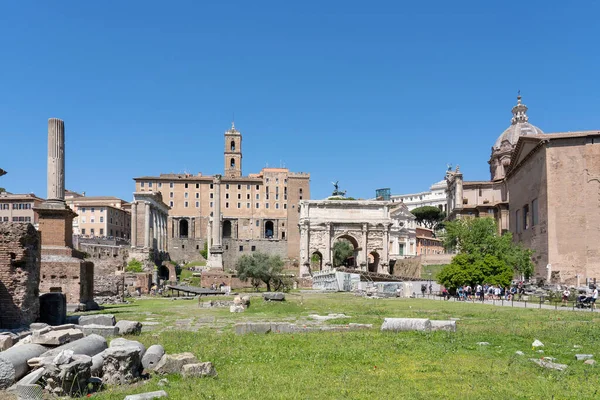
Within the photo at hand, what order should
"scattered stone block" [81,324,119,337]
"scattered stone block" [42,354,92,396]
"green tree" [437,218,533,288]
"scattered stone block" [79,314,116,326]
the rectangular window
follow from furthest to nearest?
the rectangular window < "green tree" [437,218,533,288] < "scattered stone block" [79,314,116,326] < "scattered stone block" [81,324,119,337] < "scattered stone block" [42,354,92,396]

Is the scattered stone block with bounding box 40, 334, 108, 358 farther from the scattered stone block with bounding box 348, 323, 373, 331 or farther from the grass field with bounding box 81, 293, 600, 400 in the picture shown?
the scattered stone block with bounding box 348, 323, 373, 331

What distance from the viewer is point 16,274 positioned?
12891mm

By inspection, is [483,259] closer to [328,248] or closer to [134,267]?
[328,248]

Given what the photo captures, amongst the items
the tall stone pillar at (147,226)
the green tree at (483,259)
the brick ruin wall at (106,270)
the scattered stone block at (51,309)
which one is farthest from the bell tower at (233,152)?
the scattered stone block at (51,309)

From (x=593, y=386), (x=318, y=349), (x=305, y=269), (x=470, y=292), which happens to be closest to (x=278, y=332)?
(x=318, y=349)

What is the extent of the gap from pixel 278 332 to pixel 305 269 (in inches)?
1669

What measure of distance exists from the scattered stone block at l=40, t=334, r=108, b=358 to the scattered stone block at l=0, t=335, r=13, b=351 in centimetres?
130

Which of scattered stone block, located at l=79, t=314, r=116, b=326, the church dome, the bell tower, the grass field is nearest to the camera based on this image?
the grass field

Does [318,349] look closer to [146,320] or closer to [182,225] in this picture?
[146,320]

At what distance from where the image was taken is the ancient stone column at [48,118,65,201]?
2078 cm

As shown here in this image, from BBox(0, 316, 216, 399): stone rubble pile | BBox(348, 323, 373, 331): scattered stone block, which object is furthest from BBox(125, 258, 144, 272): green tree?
BBox(0, 316, 216, 399): stone rubble pile

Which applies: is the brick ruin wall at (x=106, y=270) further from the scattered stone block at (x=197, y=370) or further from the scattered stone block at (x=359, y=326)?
the scattered stone block at (x=197, y=370)

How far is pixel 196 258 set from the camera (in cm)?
8869

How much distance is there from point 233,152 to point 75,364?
333 feet
